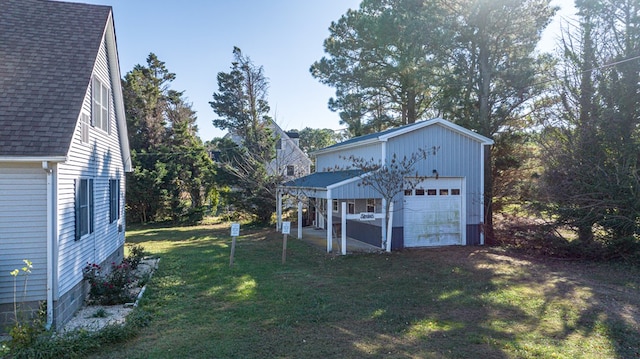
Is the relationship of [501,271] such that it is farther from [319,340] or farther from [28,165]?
[28,165]

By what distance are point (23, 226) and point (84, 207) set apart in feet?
5.00

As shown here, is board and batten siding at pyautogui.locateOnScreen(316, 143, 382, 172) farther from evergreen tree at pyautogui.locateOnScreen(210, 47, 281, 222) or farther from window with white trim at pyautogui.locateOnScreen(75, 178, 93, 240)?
window with white trim at pyautogui.locateOnScreen(75, 178, 93, 240)

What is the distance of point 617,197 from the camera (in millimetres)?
10633

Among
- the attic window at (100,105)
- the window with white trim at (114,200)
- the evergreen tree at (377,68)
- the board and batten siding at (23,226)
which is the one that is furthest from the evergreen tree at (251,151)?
the board and batten siding at (23,226)

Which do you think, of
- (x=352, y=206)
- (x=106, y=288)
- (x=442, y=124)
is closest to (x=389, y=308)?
(x=106, y=288)

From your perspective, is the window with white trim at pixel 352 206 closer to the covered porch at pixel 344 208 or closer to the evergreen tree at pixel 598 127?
the covered porch at pixel 344 208

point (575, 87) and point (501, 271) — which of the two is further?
point (575, 87)

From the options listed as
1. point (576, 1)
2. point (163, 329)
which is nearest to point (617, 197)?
point (576, 1)

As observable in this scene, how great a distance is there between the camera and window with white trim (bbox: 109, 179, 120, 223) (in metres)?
9.97

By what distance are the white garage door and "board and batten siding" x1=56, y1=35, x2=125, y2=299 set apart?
30.7 ft

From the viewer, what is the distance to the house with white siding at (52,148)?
5797mm

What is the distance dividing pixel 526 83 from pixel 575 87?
9.27 feet

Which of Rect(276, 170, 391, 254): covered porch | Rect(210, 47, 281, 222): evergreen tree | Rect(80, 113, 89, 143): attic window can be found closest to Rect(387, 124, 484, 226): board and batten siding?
Rect(276, 170, 391, 254): covered porch

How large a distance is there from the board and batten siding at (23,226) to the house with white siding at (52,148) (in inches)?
0.5
